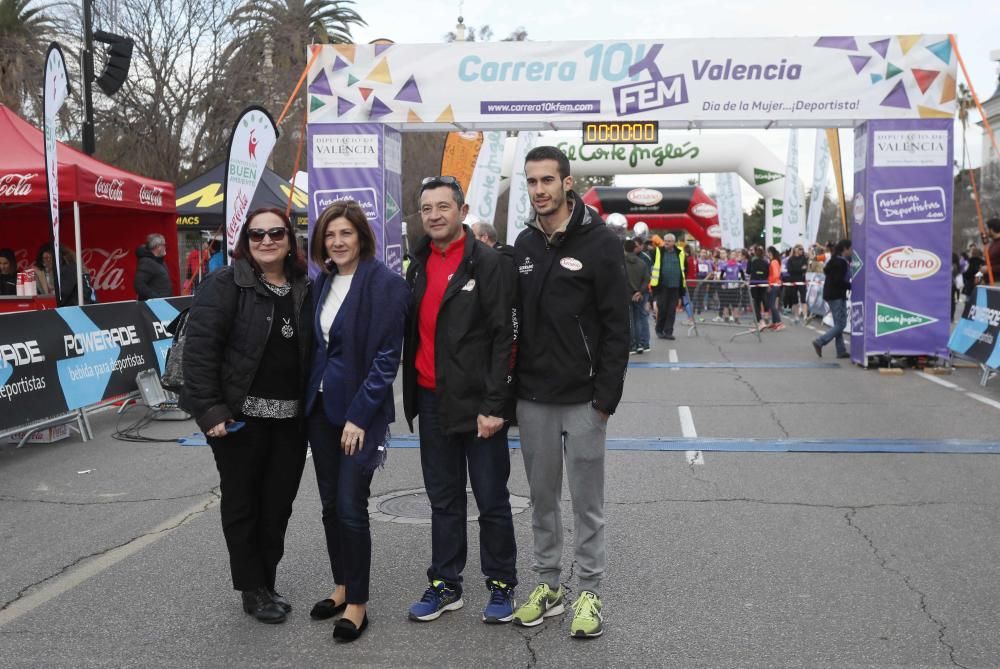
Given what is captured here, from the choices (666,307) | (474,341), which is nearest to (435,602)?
(474,341)

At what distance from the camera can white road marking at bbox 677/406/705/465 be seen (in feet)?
24.9

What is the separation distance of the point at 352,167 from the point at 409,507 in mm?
8007

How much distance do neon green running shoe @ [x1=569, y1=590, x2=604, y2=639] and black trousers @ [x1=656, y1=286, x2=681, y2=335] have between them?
47.0ft

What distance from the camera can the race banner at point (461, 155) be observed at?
67.5ft

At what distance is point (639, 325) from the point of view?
16.1 metres

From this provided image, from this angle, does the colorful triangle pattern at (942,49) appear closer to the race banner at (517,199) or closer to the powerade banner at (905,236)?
the powerade banner at (905,236)

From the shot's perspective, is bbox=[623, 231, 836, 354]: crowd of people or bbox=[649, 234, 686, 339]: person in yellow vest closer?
bbox=[623, 231, 836, 354]: crowd of people

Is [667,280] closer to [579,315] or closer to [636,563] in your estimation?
[636,563]

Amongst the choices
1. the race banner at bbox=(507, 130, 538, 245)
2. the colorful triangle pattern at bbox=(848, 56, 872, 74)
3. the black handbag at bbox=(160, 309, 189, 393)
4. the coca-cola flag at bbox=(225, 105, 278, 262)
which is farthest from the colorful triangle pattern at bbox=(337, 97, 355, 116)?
the race banner at bbox=(507, 130, 538, 245)

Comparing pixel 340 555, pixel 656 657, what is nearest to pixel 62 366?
pixel 340 555

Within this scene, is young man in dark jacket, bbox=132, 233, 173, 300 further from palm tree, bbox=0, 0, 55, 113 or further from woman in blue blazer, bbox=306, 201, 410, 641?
palm tree, bbox=0, 0, 55, 113

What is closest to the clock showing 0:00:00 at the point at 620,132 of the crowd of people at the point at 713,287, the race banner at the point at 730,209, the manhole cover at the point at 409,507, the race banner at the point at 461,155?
the crowd of people at the point at 713,287

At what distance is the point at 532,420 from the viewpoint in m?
4.15

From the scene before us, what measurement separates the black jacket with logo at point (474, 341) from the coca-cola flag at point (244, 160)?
7775 mm
